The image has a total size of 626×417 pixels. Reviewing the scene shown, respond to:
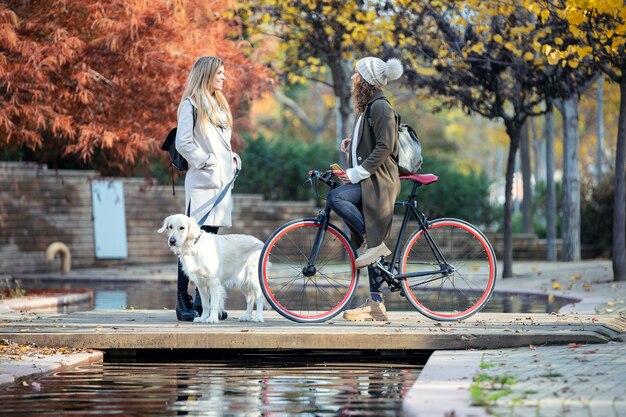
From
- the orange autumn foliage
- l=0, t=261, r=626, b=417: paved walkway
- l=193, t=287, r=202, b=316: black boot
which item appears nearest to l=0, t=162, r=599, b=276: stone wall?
the orange autumn foliage

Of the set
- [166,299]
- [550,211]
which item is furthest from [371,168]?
[550,211]

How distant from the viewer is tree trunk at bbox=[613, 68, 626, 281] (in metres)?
15.8

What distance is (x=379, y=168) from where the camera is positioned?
9.54 metres

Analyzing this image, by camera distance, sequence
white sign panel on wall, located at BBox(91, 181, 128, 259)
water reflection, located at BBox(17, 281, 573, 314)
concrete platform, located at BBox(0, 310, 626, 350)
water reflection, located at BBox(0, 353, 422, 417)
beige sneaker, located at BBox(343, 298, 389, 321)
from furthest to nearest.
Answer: white sign panel on wall, located at BBox(91, 181, 128, 259)
water reflection, located at BBox(17, 281, 573, 314)
beige sneaker, located at BBox(343, 298, 389, 321)
concrete platform, located at BBox(0, 310, 626, 350)
water reflection, located at BBox(0, 353, 422, 417)

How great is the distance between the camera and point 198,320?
1000cm

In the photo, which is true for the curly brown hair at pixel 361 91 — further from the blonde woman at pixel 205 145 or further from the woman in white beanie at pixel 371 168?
the blonde woman at pixel 205 145

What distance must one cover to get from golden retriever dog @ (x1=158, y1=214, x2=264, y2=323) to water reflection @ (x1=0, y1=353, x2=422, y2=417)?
97 centimetres

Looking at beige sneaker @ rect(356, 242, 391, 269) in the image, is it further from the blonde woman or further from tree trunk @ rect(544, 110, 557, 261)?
tree trunk @ rect(544, 110, 557, 261)

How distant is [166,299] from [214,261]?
6496mm

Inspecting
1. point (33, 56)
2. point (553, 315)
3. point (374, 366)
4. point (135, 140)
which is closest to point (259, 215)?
point (135, 140)

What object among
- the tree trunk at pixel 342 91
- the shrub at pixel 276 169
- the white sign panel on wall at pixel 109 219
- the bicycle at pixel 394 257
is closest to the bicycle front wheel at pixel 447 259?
the bicycle at pixel 394 257

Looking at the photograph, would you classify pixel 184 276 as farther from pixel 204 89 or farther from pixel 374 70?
pixel 374 70

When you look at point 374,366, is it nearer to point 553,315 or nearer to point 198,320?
point 198,320

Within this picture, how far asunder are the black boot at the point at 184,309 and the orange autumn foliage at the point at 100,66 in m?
4.74
